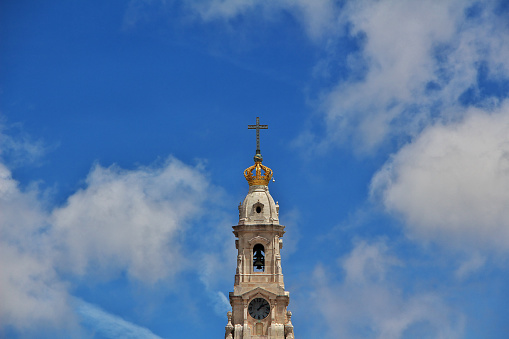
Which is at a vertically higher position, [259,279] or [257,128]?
[257,128]

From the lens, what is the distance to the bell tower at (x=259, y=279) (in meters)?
141

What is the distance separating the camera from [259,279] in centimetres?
14225

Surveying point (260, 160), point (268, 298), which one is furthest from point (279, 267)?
point (260, 160)

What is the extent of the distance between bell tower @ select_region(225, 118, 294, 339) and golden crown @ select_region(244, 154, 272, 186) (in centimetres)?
166

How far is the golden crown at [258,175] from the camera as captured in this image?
147 metres

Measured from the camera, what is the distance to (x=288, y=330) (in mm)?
140625

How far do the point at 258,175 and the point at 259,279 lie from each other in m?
12.4

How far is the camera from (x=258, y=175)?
147 metres

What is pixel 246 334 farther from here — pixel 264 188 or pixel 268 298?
pixel 264 188

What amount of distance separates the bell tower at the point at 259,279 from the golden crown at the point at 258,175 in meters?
1.66

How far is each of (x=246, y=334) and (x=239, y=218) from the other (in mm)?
13619

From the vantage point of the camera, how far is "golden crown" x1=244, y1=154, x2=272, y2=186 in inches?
5773

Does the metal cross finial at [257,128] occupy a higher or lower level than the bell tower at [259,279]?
higher

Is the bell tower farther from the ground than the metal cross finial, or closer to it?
closer to it
